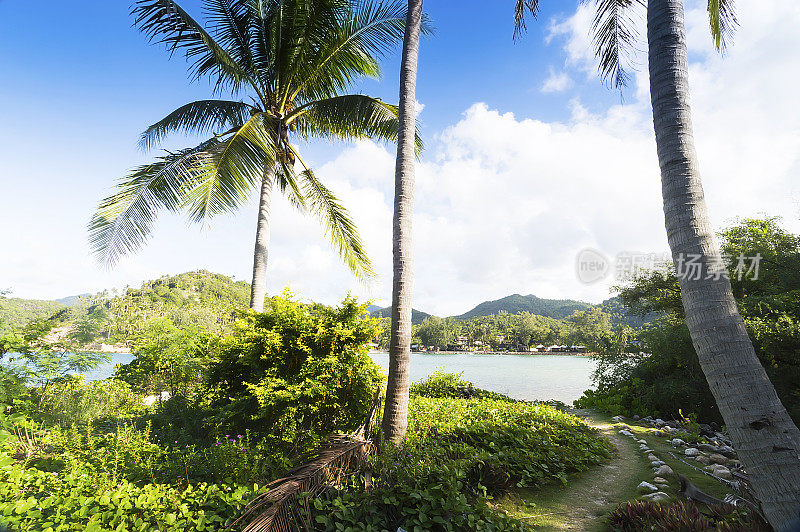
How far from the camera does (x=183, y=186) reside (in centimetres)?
667

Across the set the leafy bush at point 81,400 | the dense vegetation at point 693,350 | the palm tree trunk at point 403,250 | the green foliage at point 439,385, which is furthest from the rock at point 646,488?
the leafy bush at point 81,400

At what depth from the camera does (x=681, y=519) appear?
2.78 meters

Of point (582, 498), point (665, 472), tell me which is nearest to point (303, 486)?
point (582, 498)

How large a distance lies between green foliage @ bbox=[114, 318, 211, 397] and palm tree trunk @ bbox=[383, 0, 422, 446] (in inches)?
178

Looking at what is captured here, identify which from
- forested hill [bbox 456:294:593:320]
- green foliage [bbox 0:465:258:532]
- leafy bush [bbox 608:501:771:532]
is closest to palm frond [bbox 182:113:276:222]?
green foliage [bbox 0:465:258:532]

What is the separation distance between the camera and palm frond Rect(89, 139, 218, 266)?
605cm

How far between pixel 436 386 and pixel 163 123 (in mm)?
8762

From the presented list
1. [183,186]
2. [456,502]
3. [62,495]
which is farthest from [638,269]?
[62,495]

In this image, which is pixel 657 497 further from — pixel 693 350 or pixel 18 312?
pixel 18 312

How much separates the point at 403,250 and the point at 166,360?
5.88 meters

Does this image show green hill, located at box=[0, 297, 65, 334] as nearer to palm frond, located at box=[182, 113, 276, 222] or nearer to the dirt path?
palm frond, located at box=[182, 113, 276, 222]

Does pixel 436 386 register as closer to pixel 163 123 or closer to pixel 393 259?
pixel 393 259

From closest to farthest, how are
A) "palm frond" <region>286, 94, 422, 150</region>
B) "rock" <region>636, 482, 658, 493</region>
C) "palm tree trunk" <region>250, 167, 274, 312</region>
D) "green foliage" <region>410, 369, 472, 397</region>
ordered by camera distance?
"rock" <region>636, 482, 658, 493</region> → "palm tree trunk" <region>250, 167, 274, 312</region> → "palm frond" <region>286, 94, 422, 150</region> → "green foliage" <region>410, 369, 472, 397</region>

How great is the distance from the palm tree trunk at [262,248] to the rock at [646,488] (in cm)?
682
